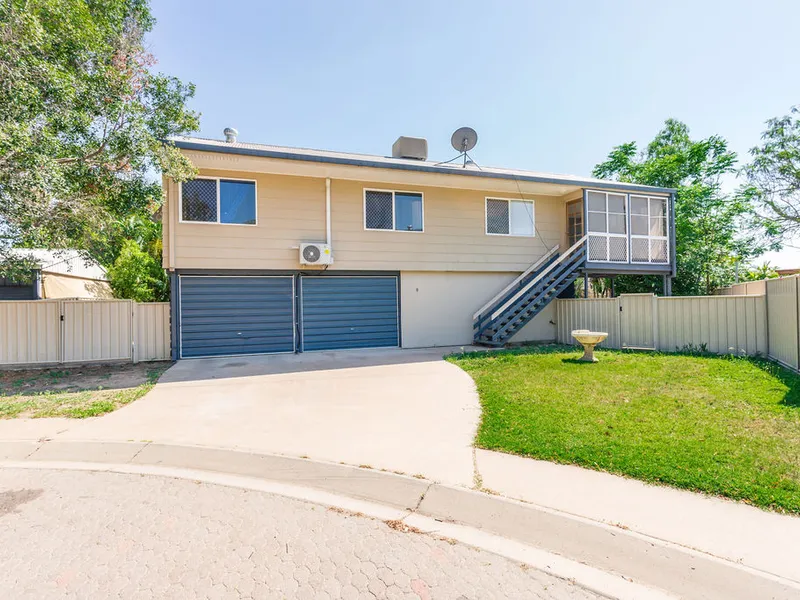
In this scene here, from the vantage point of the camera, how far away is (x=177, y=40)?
1063 centimetres

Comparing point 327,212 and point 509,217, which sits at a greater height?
point 509,217

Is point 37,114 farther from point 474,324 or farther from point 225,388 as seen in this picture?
point 474,324

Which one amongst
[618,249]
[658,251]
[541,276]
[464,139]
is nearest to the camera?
[541,276]

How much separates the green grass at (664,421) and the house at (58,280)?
428 inches

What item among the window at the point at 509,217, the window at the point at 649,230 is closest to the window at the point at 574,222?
the window at the point at 509,217

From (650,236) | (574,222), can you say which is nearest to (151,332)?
(574,222)

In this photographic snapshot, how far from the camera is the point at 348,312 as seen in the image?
39.6ft

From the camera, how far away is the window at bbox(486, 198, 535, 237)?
1323 centimetres

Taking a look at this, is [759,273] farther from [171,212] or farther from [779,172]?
[171,212]

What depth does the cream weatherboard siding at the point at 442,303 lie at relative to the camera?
1259 cm

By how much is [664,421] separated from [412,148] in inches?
420

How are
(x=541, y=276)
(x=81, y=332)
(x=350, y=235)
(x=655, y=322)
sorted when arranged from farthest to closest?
(x=541, y=276)
(x=350, y=235)
(x=655, y=322)
(x=81, y=332)

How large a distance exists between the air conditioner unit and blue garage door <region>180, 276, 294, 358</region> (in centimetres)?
93

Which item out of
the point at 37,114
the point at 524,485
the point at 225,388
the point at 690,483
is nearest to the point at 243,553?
the point at 524,485
